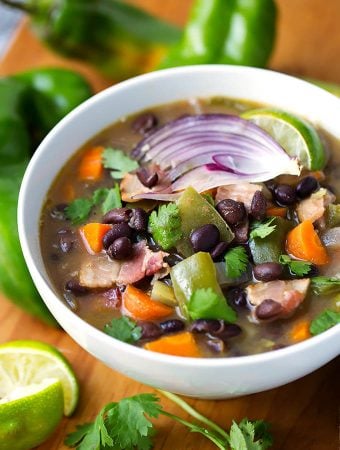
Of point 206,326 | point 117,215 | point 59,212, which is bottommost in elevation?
point 59,212

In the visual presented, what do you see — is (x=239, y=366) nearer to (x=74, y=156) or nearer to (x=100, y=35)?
(x=74, y=156)

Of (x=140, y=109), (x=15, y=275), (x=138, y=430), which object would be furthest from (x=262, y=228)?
(x=15, y=275)

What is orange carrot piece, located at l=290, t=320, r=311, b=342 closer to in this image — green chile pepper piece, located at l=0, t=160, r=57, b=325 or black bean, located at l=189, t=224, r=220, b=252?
black bean, located at l=189, t=224, r=220, b=252

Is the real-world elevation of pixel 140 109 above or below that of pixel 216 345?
below

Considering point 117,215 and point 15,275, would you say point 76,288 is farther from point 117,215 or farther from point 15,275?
point 15,275

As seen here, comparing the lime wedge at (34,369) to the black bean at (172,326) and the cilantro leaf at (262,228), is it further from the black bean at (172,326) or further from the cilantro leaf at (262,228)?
the cilantro leaf at (262,228)

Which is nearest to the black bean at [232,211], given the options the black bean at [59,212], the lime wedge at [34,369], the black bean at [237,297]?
the black bean at [237,297]
